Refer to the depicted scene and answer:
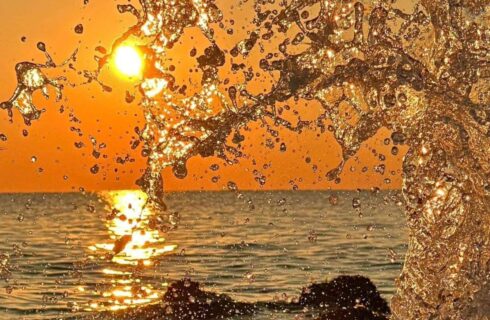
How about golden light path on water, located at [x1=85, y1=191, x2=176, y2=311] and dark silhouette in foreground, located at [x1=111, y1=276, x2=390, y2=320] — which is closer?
dark silhouette in foreground, located at [x1=111, y1=276, x2=390, y2=320]

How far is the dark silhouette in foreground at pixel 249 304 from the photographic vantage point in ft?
59.1

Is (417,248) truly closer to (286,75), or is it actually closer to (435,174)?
(435,174)

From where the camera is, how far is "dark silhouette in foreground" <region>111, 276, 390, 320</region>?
710 inches

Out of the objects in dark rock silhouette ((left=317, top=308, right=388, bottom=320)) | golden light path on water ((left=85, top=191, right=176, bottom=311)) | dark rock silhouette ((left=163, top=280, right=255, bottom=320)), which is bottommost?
dark rock silhouette ((left=317, top=308, right=388, bottom=320))

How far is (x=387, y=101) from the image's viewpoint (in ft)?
30.7

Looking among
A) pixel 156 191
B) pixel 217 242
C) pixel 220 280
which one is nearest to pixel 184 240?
pixel 217 242

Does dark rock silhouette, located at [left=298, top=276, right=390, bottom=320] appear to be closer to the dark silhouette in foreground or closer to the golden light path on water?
the dark silhouette in foreground

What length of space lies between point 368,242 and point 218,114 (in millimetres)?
34485

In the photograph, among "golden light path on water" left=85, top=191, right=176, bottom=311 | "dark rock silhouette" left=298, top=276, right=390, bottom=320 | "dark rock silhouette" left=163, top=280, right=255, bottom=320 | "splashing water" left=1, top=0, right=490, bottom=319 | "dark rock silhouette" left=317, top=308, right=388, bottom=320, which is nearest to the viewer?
"splashing water" left=1, top=0, right=490, bottom=319

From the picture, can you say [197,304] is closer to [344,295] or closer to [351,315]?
[344,295]

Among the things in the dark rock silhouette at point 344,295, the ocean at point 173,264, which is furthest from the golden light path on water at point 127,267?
the dark rock silhouette at point 344,295

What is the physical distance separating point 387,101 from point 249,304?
11.3 meters

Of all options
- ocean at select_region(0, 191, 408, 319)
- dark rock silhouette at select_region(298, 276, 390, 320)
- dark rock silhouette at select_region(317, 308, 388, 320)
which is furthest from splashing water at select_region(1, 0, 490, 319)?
dark rock silhouette at select_region(298, 276, 390, 320)

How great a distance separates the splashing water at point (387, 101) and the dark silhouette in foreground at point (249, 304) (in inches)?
265
